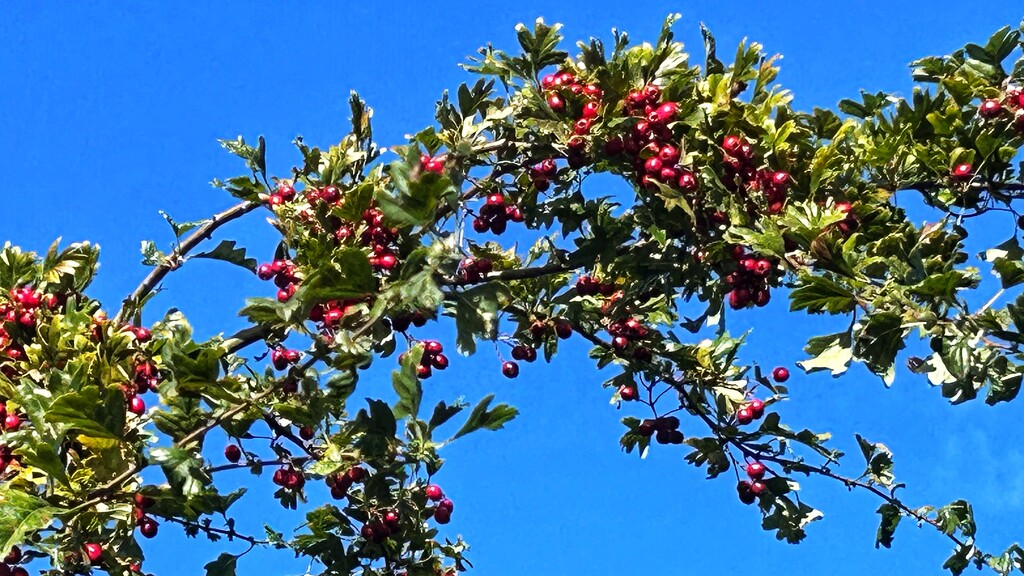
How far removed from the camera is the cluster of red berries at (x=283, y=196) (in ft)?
14.6

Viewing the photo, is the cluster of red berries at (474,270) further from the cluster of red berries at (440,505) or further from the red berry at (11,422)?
the red berry at (11,422)

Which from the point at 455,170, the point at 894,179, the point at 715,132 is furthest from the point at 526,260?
the point at 894,179

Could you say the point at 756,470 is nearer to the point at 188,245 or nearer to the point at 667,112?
the point at 667,112

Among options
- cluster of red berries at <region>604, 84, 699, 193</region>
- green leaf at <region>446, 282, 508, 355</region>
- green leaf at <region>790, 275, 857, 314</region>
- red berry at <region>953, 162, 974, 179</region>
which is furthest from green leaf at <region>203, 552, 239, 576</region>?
red berry at <region>953, 162, 974, 179</region>

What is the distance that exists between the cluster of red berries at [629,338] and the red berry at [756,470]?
576 mm

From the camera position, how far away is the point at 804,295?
11.5 feet

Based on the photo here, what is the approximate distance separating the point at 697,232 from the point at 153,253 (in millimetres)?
2071

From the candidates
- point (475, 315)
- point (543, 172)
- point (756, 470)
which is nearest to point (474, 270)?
point (475, 315)

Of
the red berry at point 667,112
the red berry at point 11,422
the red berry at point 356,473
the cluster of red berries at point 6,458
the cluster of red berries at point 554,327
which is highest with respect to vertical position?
the red berry at point 667,112

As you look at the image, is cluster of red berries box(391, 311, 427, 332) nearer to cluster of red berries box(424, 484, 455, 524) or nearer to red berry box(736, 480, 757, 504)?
cluster of red berries box(424, 484, 455, 524)

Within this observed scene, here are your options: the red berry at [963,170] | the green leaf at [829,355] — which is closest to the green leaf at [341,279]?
the green leaf at [829,355]

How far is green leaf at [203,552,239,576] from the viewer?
4191mm

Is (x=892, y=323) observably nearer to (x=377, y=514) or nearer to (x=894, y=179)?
(x=894, y=179)

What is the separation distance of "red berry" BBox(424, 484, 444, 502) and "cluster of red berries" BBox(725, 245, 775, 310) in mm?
1244
